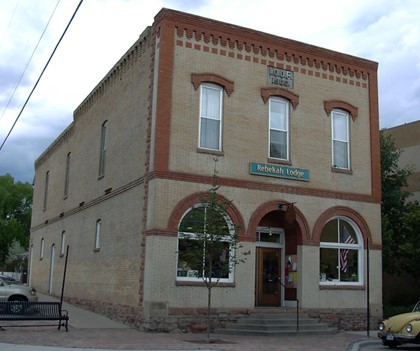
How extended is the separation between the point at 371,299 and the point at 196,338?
25.8ft

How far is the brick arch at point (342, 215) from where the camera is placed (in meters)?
20.4

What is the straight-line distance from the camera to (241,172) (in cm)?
1938

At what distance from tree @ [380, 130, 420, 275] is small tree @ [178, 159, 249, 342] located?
9437 mm

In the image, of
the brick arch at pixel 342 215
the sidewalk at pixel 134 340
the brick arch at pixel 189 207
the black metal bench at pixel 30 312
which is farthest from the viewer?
the brick arch at pixel 342 215

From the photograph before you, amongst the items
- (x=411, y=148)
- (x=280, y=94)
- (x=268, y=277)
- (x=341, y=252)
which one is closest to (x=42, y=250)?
(x=268, y=277)

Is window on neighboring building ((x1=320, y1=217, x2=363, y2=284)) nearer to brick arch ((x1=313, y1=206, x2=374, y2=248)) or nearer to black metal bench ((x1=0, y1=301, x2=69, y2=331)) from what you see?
brick arch ((x1=313, y1=206, x2=374, y2=248))

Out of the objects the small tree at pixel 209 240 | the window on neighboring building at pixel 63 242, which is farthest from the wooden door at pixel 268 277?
the window on neighboring building at pixel 63 242

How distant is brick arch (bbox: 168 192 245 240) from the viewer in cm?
1791

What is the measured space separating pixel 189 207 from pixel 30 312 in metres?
5.77

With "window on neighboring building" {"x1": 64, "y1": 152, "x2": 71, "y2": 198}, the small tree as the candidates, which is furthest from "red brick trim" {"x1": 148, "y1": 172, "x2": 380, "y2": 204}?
"window on neighboring building" {"x1": 64, "y1": 152, "x2": 71, "y2": 198}

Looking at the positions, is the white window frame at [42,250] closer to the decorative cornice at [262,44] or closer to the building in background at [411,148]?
the decorative cornice at [262,44]

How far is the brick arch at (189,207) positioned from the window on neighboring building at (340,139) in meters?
4.89

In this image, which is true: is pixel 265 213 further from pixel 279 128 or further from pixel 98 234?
pixel 98 234

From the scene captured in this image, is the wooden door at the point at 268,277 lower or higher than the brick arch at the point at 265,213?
lower
